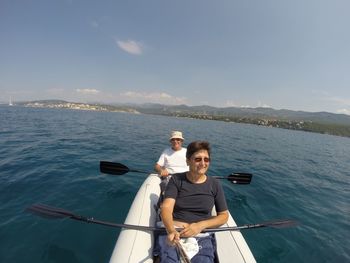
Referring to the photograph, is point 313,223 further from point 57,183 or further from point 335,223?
point 57,183

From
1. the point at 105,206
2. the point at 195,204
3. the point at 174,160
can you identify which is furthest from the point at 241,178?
the point at 105,206

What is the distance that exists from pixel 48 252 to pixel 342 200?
12789mm

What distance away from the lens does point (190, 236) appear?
3.52 meters

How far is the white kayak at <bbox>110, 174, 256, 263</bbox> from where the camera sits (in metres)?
3.58

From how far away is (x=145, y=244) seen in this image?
12.7 feet

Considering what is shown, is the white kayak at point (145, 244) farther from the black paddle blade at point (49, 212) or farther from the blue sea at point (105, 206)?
the black paddle blade at point (49, 212)

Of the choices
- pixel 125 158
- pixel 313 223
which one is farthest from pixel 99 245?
pixel 125 158

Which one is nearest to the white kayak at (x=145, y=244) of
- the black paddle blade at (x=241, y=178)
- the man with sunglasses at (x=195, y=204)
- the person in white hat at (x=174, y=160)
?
the man with sunglasses at (x=195, y=204)

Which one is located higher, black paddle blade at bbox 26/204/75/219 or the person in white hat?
the person in white hat

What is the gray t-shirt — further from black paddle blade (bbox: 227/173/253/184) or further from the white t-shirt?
black paddle blade (bbox: 227/173/253/184)

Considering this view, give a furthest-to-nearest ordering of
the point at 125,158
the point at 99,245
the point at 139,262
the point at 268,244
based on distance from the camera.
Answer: the point at 125,158 < the point at 268,244 < the point at 99,245 < the point at 139,262

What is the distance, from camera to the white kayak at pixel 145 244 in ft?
11.7

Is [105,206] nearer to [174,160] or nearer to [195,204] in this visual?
[174,160]

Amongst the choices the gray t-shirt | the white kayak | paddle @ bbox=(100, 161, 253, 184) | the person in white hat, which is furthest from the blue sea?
the gray t-shirt
